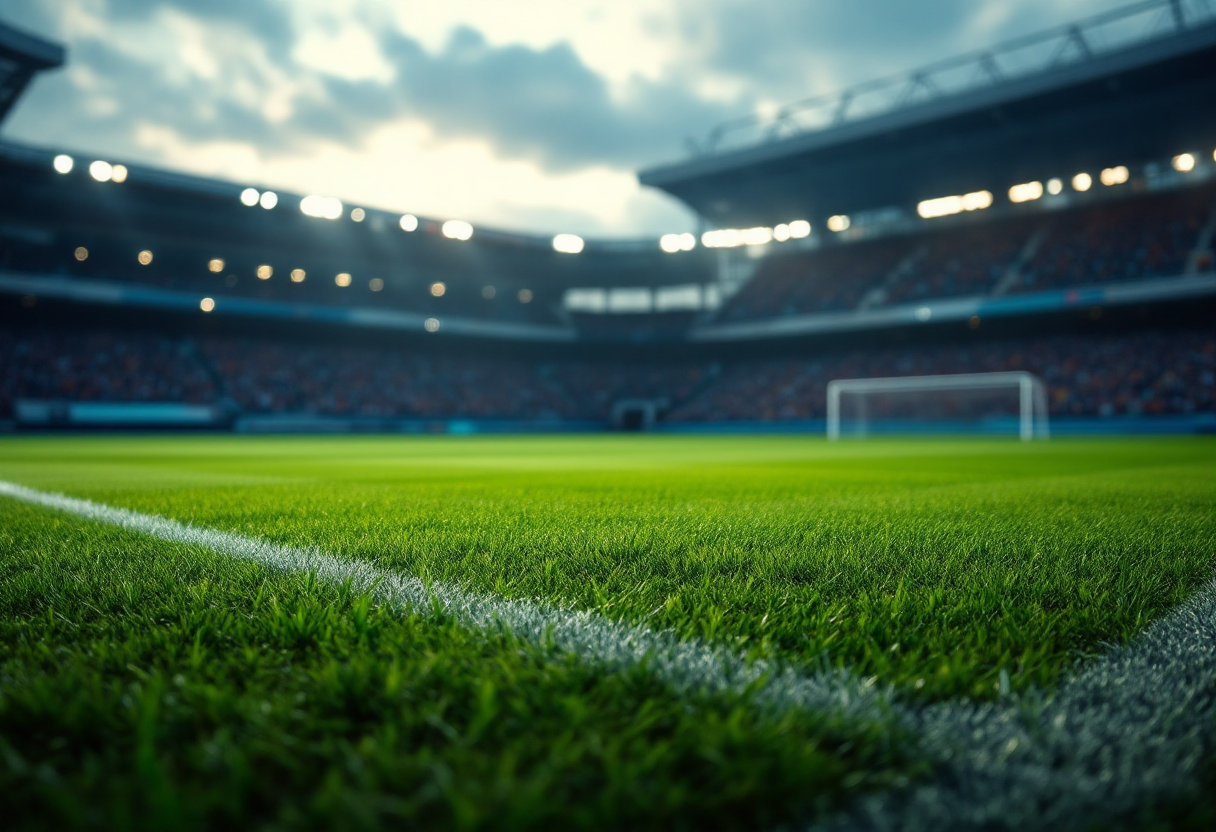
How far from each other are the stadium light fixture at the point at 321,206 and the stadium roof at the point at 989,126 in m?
11.1

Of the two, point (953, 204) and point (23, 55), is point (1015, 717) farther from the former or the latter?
point (953, 204)

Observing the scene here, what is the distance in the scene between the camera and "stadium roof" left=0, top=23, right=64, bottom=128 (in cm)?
1645

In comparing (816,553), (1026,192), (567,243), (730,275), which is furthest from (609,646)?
(730,275)

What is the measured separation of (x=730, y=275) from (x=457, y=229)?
46.1 ft

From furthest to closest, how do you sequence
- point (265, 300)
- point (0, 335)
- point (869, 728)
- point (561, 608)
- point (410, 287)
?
1. point (410, 287)
2. point (265, 300)
3. point (0, 335)
4. point (561, 608)
5. point (869, 728)

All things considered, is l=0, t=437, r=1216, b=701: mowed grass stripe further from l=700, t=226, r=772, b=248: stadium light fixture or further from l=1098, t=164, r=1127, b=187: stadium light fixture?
l=700, t=226, r=772, b=248: stadium light fixture

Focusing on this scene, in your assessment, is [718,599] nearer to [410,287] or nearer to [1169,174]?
[1169,174]

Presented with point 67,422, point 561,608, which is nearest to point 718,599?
point 561,608

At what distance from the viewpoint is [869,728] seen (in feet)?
3.20

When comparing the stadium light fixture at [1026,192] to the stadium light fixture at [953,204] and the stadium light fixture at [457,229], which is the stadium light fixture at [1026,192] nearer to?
the stadium light fixture at [953,204]

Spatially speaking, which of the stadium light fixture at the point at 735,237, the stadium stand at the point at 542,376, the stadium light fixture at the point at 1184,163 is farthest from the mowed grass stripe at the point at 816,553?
the stadium light fixture at the point at 735,237

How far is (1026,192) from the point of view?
95.8 feet

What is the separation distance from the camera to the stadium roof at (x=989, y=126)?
20.0 meters

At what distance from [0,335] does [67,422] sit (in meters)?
5.15
